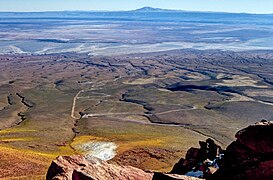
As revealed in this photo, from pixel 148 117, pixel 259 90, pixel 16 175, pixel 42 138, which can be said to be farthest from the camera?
pixel 259 90

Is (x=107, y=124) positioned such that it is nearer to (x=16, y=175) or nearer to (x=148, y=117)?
(x=148, y=117)

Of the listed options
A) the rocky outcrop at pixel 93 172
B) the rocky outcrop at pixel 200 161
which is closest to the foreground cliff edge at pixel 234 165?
the rocky outcrop at pixel 93 172

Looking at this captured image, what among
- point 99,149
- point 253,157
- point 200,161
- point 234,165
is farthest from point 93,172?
point 99,149

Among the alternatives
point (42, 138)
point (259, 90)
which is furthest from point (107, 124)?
point (259, 90)

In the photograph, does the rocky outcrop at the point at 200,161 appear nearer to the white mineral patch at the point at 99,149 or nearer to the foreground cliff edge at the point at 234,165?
the foreground cliff edge at the point at 234,165

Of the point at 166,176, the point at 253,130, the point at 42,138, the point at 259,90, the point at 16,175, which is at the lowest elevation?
the point at 259,90

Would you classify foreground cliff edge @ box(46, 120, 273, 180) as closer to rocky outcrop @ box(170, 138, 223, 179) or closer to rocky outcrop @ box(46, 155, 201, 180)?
rocky outcrop @ box(46, 155, 201, 180)

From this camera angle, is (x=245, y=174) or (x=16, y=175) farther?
(x=16, y=175)
